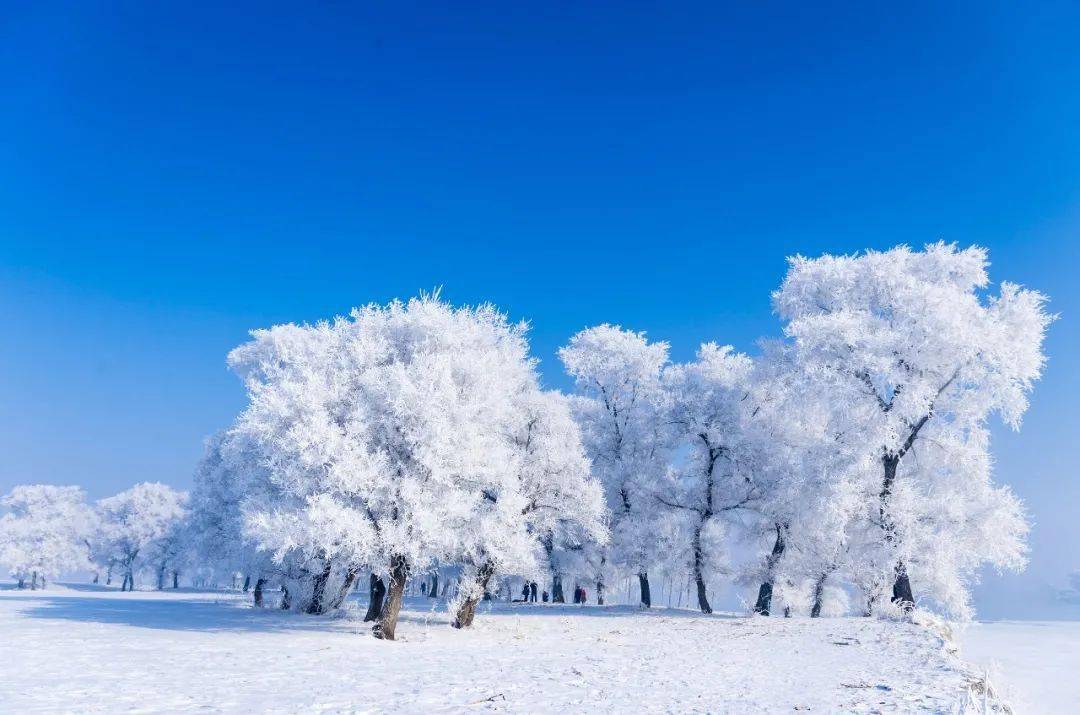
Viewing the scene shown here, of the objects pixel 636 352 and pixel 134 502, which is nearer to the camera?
pixel 636 352

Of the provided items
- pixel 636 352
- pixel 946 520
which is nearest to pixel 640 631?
pixel 946 520

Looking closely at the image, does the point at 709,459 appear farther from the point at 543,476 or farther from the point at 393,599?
the point at 393,599

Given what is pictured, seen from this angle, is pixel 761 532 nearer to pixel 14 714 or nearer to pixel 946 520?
pixel 946 520

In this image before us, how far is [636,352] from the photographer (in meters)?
45.8

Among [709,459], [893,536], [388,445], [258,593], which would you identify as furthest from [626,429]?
[258,593]

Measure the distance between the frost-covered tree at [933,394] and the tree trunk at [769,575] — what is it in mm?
6994

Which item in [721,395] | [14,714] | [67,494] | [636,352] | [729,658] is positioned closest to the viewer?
[14,714]

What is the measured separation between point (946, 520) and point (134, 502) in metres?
106

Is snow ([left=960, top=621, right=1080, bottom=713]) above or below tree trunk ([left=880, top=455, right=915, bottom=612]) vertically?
below

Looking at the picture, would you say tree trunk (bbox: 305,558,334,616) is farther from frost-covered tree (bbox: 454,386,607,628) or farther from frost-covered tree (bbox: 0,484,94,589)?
frost-covered tree (bbox: 0,484,94,589)

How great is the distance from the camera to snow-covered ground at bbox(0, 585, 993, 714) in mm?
11711

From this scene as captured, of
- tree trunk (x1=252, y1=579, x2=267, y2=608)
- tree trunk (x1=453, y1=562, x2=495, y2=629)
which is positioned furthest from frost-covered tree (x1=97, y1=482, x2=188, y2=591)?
tree trunk (x1=453, y1=562, x2=495, y2=629)

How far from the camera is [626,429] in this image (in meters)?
43.1

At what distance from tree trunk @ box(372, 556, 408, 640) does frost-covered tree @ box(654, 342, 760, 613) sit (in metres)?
19.3
